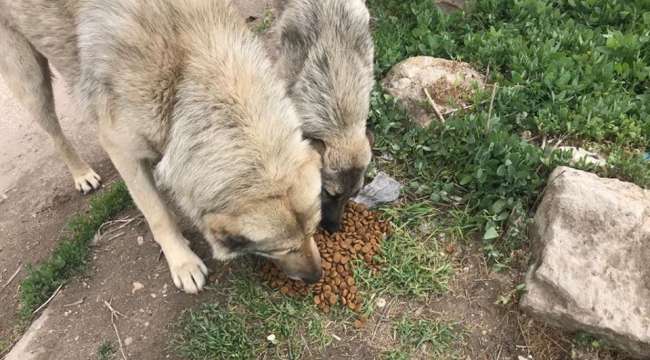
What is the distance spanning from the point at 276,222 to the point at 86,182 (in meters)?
2.83

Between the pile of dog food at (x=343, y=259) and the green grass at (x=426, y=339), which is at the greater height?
the pile of dog food at (x=343, y=259)

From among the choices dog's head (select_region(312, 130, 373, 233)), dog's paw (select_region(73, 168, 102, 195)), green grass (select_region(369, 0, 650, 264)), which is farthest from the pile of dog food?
dog's paw (select_region(73, 168, 102, 195))

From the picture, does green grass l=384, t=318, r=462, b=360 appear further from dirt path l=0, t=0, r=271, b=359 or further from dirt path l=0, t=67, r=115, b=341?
dirt path l=0, t=67, r=115, b=341

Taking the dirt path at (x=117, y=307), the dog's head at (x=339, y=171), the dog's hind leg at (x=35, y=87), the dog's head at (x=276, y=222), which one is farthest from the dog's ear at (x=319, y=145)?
the dog's hind leg at (x=35, y=87)

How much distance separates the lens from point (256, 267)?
150 inches

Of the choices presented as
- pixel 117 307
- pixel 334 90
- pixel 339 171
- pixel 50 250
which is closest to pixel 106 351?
pixel 117 307

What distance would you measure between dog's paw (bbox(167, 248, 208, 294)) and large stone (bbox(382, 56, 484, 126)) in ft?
6.91

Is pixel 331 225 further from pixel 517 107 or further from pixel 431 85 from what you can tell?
pixel 517 107

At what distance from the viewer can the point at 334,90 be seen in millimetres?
3764

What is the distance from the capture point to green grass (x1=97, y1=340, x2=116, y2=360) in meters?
3.63

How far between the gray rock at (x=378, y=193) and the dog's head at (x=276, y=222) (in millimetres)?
1009

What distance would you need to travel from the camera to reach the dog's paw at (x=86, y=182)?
16.2 feet

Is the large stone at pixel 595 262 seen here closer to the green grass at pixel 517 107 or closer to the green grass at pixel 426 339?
the green grass at pixel 517 107

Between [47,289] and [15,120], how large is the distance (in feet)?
8.92
